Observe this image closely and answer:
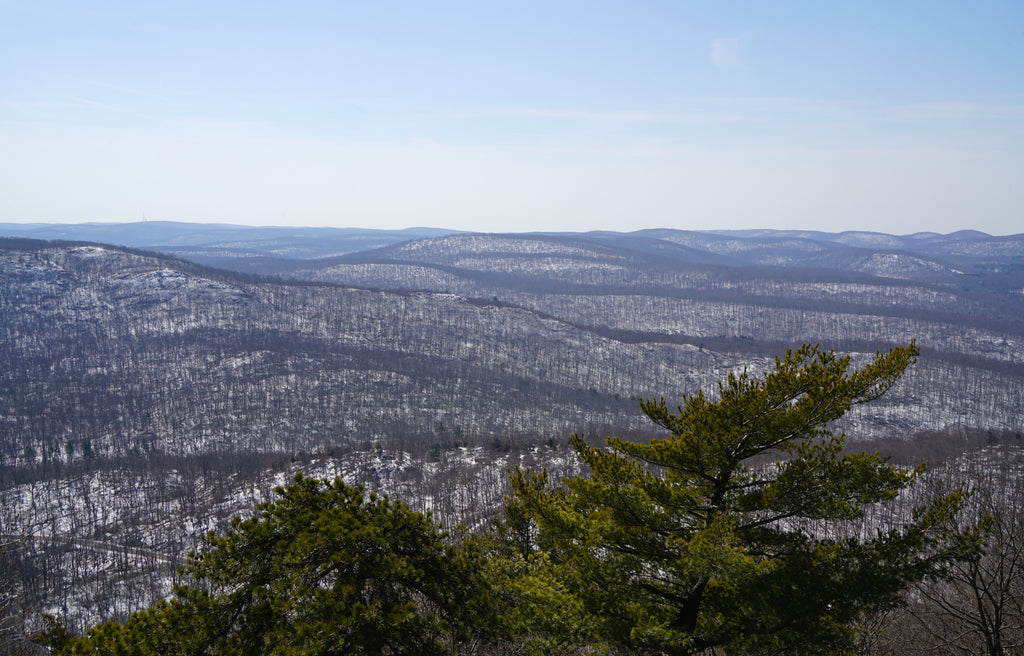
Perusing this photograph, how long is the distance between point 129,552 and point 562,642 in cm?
9807

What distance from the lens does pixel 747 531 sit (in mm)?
12203

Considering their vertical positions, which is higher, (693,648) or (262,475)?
(693,648)

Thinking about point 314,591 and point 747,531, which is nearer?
point 314,591

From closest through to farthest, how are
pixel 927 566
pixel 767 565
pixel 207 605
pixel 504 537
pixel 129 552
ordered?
1. pixel 207 605
2. pixel 767 565
3. pixel 927 566
4. pixel 504 537
5. pixel 129 552

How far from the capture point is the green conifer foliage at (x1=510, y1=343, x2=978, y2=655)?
11148mm

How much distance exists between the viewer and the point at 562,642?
40.5 feet

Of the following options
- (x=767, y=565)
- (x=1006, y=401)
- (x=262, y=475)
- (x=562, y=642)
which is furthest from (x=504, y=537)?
(x=1006, y=401)

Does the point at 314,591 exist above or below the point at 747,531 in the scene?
above

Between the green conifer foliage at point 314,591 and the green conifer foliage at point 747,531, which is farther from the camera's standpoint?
the green conifer foliage at point 747,531

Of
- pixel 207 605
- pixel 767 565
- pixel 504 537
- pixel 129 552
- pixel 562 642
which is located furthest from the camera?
pixel 129 552

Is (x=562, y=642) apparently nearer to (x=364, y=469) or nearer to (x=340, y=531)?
(x=340, y=531)

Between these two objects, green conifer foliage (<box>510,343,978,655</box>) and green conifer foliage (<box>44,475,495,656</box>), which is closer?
green conifer foliage (<box>44,475,495,656</box>)

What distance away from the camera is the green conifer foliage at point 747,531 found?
439 inches

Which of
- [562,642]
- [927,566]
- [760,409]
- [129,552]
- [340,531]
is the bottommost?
[129,552]
